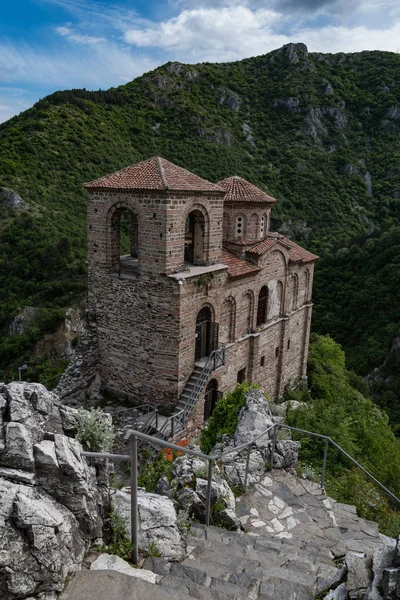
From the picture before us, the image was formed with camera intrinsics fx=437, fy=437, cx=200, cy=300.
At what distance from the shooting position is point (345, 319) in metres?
35.4

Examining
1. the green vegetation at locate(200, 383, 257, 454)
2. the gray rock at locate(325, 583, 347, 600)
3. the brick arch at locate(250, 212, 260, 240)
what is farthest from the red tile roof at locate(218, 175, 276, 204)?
the gray rock at locate(325, 583, 347, 600)

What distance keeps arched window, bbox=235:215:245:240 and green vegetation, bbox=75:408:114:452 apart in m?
14.4

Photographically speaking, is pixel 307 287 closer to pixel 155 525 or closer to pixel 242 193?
pixel 242 193

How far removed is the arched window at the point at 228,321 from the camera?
1673 cm

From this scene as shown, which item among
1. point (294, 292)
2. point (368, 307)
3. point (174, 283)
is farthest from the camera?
point (368, 307)

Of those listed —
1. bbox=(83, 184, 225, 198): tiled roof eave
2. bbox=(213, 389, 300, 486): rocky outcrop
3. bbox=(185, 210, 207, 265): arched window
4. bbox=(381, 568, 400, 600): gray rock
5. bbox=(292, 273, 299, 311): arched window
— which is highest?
bbox=(83, 184, 225, 198): tiled roof eave

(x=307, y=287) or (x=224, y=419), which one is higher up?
(x=307, y=287)

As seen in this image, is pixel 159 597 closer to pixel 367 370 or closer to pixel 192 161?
pixel 367 370

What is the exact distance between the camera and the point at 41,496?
4.28 metres

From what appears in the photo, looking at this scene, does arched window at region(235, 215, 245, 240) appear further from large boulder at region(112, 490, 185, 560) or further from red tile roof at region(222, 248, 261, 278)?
large boulder at region(112, 490, 185, 560)

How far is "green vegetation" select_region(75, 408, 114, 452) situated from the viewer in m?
5.24

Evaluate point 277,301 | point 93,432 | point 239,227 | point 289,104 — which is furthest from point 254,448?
point 289,104

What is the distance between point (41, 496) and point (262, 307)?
15.9 m

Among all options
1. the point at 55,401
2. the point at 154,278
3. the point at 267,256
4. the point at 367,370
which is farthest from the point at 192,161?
the point at 55,401
